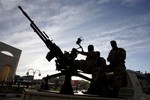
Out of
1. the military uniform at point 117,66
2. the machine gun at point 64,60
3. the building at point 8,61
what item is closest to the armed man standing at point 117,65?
the military uniform at point 117,66

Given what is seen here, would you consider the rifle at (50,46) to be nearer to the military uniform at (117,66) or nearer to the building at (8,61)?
the military uniform at (117,66)

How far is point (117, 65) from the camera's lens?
4.63m

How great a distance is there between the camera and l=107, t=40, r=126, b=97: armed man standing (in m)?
4.44

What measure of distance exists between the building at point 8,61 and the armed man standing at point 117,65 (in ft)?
73.9

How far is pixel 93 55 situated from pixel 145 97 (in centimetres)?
173

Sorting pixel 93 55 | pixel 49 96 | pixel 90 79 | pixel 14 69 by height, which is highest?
pixel 14 69

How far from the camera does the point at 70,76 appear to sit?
4312mm

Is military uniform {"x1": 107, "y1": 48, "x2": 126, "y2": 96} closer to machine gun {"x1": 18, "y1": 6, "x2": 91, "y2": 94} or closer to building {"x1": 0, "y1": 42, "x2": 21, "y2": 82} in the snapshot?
machine gun {"x1": 18, "y1": 6, "x2": 91, "y2": 94}

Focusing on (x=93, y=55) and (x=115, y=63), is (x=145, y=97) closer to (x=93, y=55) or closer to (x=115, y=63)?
(x=115, y=63)

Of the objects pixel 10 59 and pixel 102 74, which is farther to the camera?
pixel 10 59

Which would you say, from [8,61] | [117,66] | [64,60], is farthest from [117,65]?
[8,61]

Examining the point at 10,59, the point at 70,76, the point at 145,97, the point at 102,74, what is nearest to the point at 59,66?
the point at 70,76

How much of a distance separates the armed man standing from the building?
887 inches

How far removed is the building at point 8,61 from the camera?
25031 millimetres
